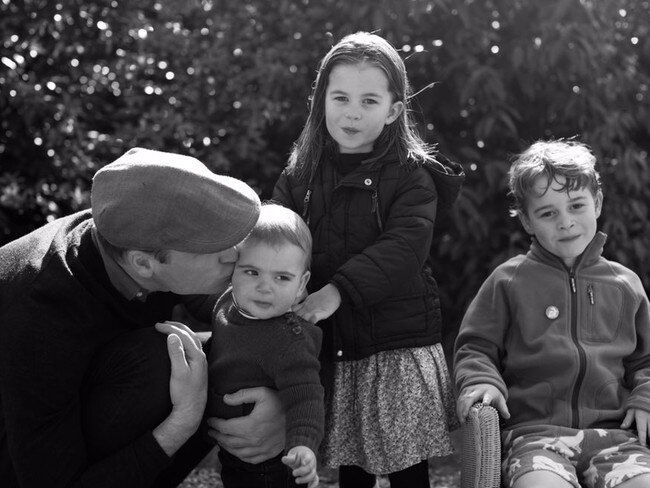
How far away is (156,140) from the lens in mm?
5062

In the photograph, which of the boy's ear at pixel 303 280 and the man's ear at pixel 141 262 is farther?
the boy's ear at pixel 303 280

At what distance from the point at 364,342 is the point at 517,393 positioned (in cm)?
52

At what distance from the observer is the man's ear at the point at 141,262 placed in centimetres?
276

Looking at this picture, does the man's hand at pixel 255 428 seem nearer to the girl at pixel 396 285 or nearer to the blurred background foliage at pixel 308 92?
the girl at pixel 396 285

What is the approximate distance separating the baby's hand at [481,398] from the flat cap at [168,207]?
0.85m

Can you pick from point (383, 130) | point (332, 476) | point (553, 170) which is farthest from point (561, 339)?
point (332, 476)

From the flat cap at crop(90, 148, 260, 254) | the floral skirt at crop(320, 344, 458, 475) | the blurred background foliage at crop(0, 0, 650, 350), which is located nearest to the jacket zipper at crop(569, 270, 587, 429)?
the floral skirt at crop(320, 344, 458, 475)

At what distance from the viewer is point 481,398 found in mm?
2936

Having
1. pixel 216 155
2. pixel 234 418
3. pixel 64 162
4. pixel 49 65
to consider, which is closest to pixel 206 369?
pixel 234 418

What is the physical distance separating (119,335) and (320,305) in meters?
0.62

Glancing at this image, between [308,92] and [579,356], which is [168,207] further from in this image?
[308,92]

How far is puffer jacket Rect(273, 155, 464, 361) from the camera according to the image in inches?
123

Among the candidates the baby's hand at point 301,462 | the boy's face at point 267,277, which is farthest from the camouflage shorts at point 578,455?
the boy's face at point 267,277

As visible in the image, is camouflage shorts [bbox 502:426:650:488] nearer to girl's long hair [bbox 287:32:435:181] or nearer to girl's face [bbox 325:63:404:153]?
girl's long hair [bbox 287:32:435:181]
